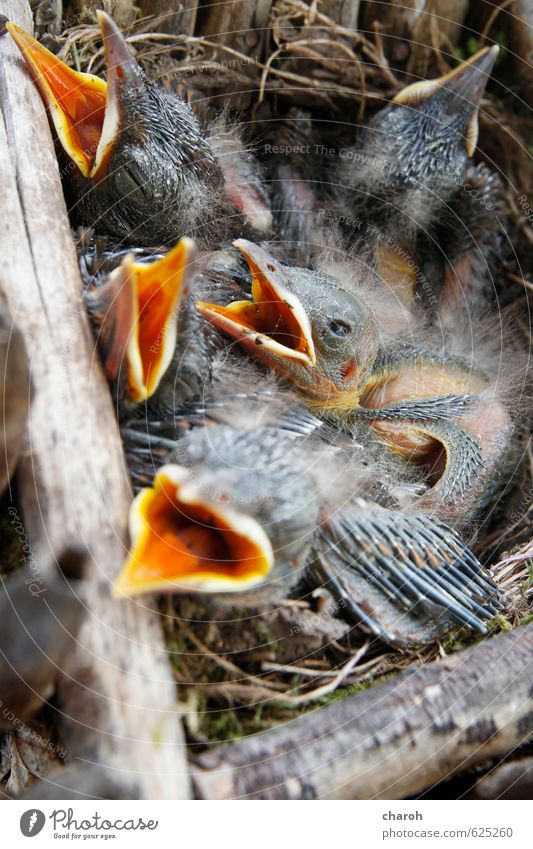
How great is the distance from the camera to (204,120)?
48.7 inches

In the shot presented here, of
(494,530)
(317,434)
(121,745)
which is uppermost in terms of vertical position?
(317,434)

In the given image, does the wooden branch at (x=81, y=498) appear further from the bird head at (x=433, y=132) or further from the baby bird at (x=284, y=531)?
the bird head at (x=433, y=132)

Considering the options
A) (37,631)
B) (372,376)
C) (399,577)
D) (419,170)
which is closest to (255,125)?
(419,170)

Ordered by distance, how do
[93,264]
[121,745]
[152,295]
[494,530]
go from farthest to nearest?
1. [494,530]
2. [93,264]
3. [152,295]
4. [121,745]

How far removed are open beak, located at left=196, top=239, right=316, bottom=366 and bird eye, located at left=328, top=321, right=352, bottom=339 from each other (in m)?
0.07

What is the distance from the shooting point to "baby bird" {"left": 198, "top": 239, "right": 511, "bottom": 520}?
1.00 metres

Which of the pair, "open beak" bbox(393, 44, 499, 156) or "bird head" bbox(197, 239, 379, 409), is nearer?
"bird head" bbox(197, 239, 379, 409)

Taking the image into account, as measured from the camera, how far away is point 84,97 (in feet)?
3.33

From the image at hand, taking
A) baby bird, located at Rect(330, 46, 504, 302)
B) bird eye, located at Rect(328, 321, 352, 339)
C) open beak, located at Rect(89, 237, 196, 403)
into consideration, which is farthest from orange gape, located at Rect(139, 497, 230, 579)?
baby bird, located at Rect(330, 46, 504, 302)

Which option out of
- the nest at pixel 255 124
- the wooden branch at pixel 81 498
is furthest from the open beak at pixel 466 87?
the wooden branch at pixel 81 498

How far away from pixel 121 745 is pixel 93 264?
0.59m

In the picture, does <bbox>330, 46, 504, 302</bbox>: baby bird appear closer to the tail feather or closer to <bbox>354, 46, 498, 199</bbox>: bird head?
<bbox>354, 46, 498, 199</bbox>: bird head
